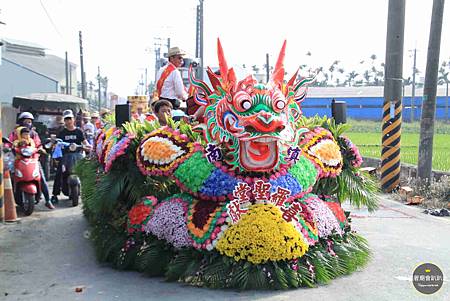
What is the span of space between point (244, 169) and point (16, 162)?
536 cm

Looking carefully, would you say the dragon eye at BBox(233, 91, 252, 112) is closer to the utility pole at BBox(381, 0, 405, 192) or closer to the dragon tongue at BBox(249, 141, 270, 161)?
the dragon tongue at BBox(249, 141, 270, 161)

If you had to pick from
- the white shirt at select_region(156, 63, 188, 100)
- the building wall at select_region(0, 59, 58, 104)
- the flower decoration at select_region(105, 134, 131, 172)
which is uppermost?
the building wall at select_region(0, 59, 58, 104)

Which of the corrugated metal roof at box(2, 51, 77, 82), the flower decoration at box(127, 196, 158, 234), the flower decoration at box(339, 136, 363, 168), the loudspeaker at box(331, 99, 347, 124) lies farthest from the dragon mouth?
the corrugated metal roof at box(2, 51, 77, 82)

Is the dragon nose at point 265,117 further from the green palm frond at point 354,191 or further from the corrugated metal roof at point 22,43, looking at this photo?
the corrugated metal roof at point 22,43

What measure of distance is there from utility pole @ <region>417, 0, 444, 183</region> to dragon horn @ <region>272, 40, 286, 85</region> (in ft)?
20.2

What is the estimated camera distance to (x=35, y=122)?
52.0 feet

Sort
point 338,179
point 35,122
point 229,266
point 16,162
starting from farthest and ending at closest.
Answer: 1. point 35,122
2. point 16,162
3. point 338,179
4. point 229,266

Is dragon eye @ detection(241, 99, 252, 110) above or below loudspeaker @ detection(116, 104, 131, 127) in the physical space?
above

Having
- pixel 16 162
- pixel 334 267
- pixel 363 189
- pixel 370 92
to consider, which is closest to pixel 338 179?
pixel 363 189

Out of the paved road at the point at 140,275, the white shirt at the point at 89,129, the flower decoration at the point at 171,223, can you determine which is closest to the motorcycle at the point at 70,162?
the paved road at the point at 140,275

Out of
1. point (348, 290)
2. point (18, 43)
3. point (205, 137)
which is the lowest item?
point (348, 290)

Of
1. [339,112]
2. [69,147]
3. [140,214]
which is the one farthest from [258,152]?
[69,147]

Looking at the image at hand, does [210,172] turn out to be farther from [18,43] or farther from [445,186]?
[18,43]

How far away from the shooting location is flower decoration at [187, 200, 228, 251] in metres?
5.39
